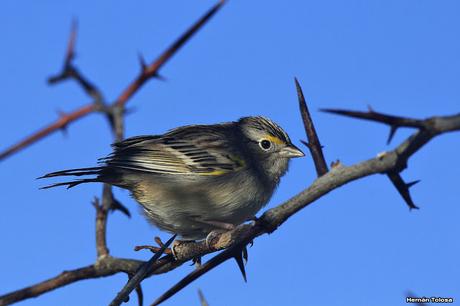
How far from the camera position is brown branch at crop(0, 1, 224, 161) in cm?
197

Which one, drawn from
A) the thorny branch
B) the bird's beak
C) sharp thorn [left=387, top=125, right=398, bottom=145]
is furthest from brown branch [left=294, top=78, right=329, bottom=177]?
the bird's beak

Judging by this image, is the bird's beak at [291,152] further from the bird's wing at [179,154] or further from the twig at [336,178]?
the twig at [336,178]

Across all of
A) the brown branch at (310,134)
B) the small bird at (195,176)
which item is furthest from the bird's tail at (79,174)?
the brown branch at (310,134)

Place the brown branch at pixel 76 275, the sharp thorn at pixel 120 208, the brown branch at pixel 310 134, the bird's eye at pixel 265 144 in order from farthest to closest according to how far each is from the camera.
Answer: the bird's eye at pixel 265 144, the sharp thorn at pixel 120 208, the brown branch at pixel 310 134, the brown branch at pixel 76 275

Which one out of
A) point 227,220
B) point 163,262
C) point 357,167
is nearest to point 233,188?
point 227,220

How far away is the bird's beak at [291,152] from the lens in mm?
9250

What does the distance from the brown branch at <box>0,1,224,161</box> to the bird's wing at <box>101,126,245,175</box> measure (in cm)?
563

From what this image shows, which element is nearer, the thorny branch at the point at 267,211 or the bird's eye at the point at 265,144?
the thorny branch at the point at 267,211

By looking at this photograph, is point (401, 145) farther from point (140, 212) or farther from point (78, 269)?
point (140, 212)

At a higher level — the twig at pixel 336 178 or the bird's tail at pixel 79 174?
the bird's tail at pixel 79 174

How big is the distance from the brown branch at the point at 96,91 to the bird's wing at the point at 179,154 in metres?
5.63

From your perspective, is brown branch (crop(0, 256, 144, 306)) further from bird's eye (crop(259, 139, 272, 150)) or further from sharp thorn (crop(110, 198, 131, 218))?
bird's eye (crop(259, 139, 272, 150))

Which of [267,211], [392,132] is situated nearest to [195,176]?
[267,211]

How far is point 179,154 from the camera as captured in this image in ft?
28.5
